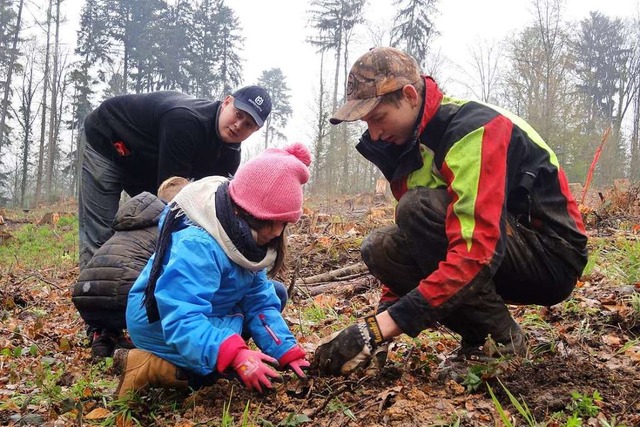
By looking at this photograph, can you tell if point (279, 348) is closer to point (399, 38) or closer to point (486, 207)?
point (486, 207)


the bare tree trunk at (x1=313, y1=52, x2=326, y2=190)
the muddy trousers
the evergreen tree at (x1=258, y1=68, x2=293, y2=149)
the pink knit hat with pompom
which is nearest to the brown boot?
the pink knit hat with pompom

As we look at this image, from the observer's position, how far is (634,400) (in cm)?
196

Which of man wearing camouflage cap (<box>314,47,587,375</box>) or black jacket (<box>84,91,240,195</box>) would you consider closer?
man wearing camouflage cap (<box>314,47,587,375</box>)

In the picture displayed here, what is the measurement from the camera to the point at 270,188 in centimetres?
235

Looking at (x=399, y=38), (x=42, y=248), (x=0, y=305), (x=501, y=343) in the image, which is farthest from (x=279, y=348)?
(x=399, y=38)

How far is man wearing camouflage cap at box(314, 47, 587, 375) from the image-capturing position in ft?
7.06

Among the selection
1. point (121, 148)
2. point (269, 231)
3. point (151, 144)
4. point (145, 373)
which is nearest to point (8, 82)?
point (121, 148)

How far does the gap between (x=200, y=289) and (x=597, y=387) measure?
1.64 m

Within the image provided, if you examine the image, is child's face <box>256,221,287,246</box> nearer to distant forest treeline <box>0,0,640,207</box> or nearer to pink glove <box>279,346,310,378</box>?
pink glove <box>279,346,310,378</box>

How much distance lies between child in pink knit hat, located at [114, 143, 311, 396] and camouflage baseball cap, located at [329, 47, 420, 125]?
0.30m

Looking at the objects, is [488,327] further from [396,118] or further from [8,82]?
[8,82]

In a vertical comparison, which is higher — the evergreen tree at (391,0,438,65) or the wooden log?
the evergreen tree at (391,0,438,65)

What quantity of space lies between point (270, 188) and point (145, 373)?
1.01 m

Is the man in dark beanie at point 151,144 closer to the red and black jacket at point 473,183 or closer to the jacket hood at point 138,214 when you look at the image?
the jacket hood at point 138,214
